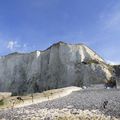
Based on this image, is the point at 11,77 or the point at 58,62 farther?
the point at 11,77

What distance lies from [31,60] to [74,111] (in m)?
A: 56.9

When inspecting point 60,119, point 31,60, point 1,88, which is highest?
point 31,60

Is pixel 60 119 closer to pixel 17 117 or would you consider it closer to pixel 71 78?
pixel 17 117

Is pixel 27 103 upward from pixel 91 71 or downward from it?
downward

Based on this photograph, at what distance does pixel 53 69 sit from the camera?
72438mm

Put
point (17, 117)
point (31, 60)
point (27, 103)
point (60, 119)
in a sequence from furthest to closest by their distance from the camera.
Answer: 1. point (31, 60)
2. point (27, 103)
3. point (17, 117)
4. point (60, 119)

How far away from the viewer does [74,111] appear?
80.2 feet

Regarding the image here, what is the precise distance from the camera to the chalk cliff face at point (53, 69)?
65.9 m

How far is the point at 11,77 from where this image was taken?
81125 millimetres

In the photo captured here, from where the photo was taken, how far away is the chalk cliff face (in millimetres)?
65938

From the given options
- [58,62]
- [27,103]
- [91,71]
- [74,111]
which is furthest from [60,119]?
[58,62]

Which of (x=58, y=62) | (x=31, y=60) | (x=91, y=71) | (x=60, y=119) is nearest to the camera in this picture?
(x=60, y=119)

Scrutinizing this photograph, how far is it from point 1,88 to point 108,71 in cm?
2651

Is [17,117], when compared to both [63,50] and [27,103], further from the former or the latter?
[63,50]
